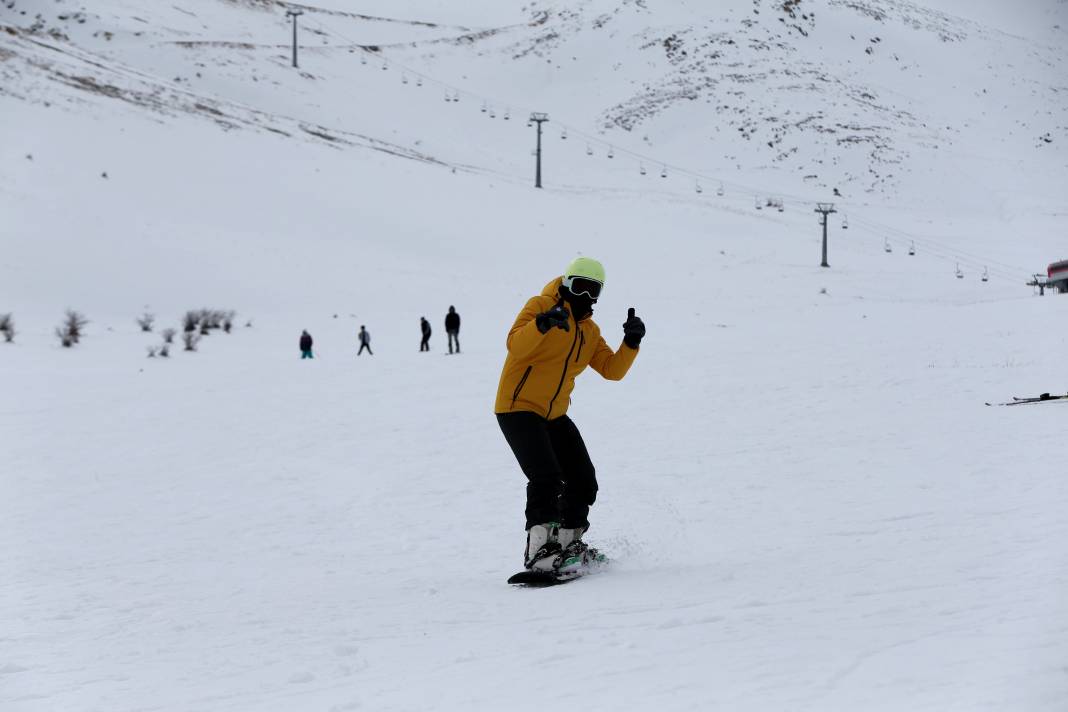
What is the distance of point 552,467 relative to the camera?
5.57 meters

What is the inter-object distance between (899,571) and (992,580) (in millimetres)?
523

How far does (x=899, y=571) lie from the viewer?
5.10m

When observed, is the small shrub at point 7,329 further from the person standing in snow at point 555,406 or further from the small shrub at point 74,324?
the person standing in snow at point 555,406

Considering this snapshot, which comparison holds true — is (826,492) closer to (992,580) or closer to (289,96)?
(992,580)

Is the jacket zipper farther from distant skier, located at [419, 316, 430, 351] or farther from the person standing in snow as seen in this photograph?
distant skier, located at [419, 316, 430, 351]

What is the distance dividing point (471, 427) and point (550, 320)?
8968 millimetres

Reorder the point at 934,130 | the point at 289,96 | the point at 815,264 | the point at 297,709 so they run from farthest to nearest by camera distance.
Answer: the point at 934,130 < the point at 289,96 < the point at 815,264 < the point at 297,709

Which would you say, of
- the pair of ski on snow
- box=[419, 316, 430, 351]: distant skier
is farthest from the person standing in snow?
box=[419, 316, 430, 351]: distant skier

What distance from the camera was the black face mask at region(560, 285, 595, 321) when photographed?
555cm

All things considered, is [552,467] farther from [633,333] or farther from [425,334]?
[425,334]

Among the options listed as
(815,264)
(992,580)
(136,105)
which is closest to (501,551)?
(992,580)

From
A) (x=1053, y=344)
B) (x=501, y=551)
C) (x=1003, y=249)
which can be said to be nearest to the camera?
(x=501, y=551)

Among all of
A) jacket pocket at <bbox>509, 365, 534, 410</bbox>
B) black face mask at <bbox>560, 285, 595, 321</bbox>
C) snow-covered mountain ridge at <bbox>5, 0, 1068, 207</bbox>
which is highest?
snow-covered mountain ridge at <bbox>5, 0, 1068, 207</bbox>

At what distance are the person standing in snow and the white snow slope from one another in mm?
431
